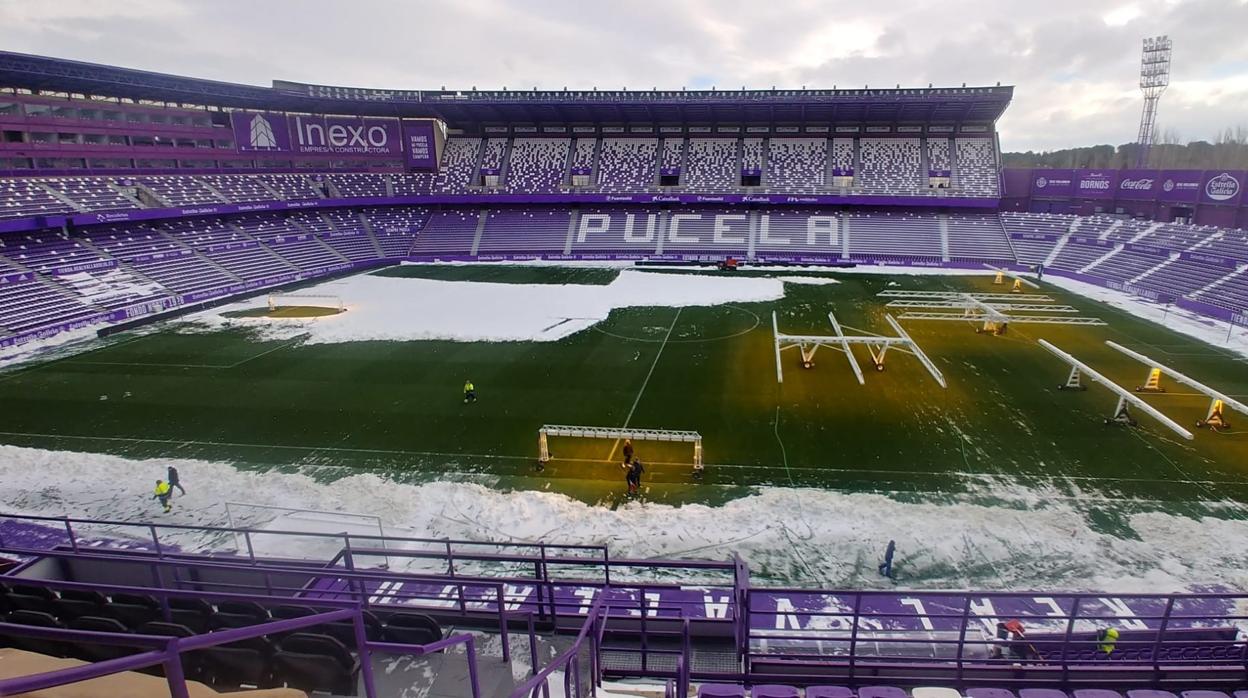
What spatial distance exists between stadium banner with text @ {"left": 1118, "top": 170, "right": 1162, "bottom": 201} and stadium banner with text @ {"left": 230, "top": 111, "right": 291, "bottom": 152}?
7483cm

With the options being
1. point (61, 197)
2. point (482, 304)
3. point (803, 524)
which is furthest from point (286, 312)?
point (803, 524)

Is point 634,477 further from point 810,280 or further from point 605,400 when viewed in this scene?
point 810,280

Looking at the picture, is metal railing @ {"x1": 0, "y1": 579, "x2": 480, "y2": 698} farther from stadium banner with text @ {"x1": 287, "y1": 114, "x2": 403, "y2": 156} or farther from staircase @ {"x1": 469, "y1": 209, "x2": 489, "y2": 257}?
stadium banner with text @ {"x1": 287, "y1": 114, "x2": 403, "y2": 156}

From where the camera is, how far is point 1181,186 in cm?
4938

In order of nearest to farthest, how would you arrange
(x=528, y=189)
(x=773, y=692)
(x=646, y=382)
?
(x=773, y=692) → (x=646, y=382) → (x=528, y=189)

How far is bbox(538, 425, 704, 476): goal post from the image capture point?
18.4 meters

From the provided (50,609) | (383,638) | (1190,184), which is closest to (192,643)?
(383,638)

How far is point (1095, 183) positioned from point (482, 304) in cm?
5440

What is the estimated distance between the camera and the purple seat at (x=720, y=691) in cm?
700

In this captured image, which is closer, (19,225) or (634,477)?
(634,477)

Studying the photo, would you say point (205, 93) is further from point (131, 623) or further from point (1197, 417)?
point (1197, 417)

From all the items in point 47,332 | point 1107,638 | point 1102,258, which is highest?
point 1102,258

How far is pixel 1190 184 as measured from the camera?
48.7m

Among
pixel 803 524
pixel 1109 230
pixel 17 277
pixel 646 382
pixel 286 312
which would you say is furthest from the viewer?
pixel 1109 230
